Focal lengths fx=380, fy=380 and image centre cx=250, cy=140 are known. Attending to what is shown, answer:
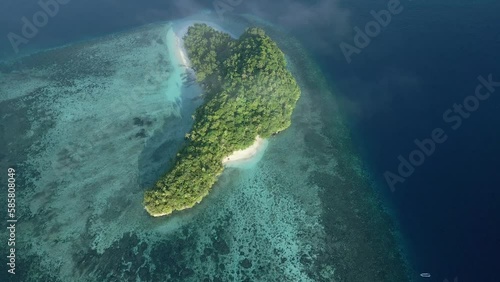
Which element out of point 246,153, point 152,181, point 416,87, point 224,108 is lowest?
point 152,181

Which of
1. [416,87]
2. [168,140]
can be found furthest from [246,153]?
[416,87]

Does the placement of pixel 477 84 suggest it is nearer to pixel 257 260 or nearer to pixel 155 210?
pixel 257 260

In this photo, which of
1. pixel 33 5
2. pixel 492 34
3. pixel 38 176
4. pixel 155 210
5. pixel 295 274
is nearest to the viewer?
pixel 295 274

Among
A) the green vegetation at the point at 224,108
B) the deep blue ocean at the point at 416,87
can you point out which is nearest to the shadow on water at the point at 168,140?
the green vegetation at the point at 224,108

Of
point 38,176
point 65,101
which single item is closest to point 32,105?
point 65,101

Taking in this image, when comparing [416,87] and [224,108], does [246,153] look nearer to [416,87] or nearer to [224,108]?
[224,108]

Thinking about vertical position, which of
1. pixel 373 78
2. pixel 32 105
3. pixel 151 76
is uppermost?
pixel 373 78

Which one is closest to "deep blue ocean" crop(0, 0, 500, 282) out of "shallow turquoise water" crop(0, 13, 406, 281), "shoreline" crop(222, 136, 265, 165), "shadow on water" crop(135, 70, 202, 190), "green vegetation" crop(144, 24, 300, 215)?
"shallow turquoise water" crop(0, 13, 406, 281)
